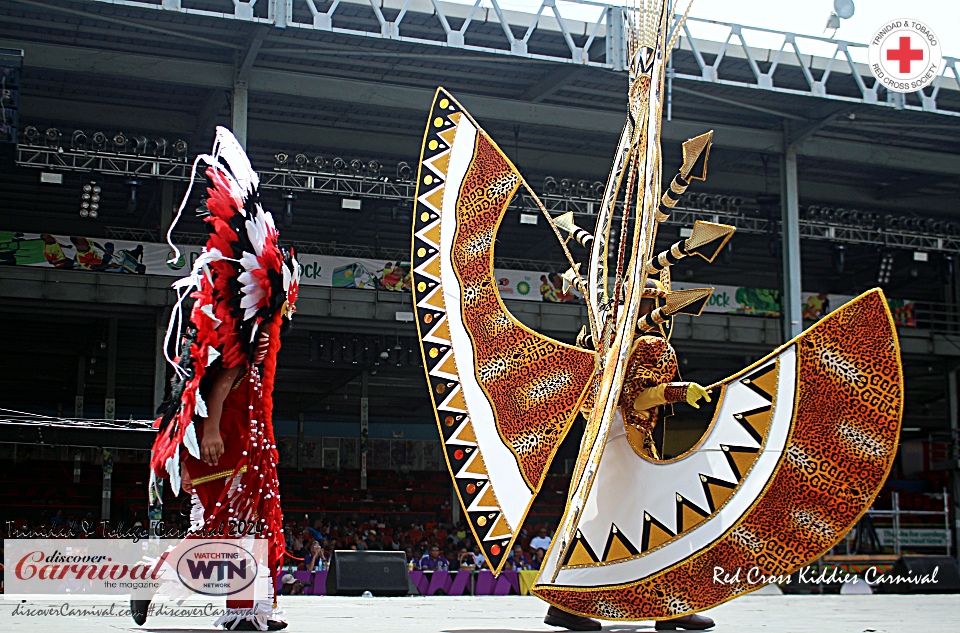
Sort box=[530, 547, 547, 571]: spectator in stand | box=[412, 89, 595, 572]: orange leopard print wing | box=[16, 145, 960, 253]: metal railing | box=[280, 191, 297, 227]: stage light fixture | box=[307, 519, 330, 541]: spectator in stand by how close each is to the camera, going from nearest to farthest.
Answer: box=[412, 89, 595, 572]: orange leopard print wing → box=[16, 145, 960, 253]: metal railing → box=[280, 191, 297, 227]: stage light fixture → box=[530, 547, 547, 571]: spectator in stand → box=[307, 519, 330, 541]: spectator in stand

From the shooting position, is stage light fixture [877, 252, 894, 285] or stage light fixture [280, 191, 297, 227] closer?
stage light fixture [280, 191, 297, 227]

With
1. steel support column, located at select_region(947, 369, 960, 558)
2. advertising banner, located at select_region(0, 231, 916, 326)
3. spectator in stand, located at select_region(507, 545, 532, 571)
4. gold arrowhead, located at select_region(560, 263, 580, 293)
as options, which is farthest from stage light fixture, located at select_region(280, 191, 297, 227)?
steel support column, located at select_region(947, 369, 960, 558)

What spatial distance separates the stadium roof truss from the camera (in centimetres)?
1259

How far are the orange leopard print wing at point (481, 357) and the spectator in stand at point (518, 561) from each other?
416 inches

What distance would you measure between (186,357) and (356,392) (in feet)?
80.7

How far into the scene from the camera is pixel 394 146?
1706 centimetres

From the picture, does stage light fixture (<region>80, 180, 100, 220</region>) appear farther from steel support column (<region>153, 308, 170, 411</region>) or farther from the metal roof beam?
the metal roof beam

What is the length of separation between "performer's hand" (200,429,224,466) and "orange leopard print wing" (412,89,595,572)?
1.77 metres

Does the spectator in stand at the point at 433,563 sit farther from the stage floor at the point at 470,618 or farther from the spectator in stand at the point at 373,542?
the stage floor at the point at 470,618

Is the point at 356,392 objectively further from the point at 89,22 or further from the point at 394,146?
the point at 89,22

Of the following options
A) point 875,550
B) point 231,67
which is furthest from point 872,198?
point 231,67

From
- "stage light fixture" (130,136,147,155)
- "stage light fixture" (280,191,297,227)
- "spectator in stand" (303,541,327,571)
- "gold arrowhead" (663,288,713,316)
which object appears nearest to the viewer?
"gold arrowhead" (663,288,713,316)

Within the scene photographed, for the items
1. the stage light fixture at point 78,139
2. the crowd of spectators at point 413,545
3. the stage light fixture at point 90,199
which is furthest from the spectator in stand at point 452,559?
the stage light fixture at point 78,139

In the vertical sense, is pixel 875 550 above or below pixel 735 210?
below
